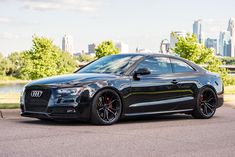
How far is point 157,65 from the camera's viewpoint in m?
12.6

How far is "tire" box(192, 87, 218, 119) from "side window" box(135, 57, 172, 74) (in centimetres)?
103

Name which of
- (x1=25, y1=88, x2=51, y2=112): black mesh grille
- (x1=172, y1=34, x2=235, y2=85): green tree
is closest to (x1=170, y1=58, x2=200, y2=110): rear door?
(x1=25, y1=88, x2=51, y2=112): black mesh grille

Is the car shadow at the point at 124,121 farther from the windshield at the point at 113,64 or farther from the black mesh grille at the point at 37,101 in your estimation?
the windshield at the point at 113,64

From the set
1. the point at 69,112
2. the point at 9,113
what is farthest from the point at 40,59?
the point at 69,112

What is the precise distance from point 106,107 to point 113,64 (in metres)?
1.30

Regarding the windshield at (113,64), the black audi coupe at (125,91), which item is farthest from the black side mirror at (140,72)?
the windshield at (113,64)

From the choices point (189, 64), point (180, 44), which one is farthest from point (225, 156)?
point (180, 44)

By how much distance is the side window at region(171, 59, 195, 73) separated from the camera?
13012 millimetres

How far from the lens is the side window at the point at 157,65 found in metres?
12.4

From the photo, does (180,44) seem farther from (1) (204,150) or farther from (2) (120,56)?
(1) (204,150)

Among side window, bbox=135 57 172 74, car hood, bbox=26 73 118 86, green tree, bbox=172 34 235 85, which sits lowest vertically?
car hood, bbox=26 73 118 86

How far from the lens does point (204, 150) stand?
8125 millimetres

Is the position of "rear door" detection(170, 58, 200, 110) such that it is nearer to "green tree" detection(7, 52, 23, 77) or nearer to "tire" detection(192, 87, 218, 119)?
"tire" detection(192, 87, 218, 119)

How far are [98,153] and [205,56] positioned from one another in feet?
181
